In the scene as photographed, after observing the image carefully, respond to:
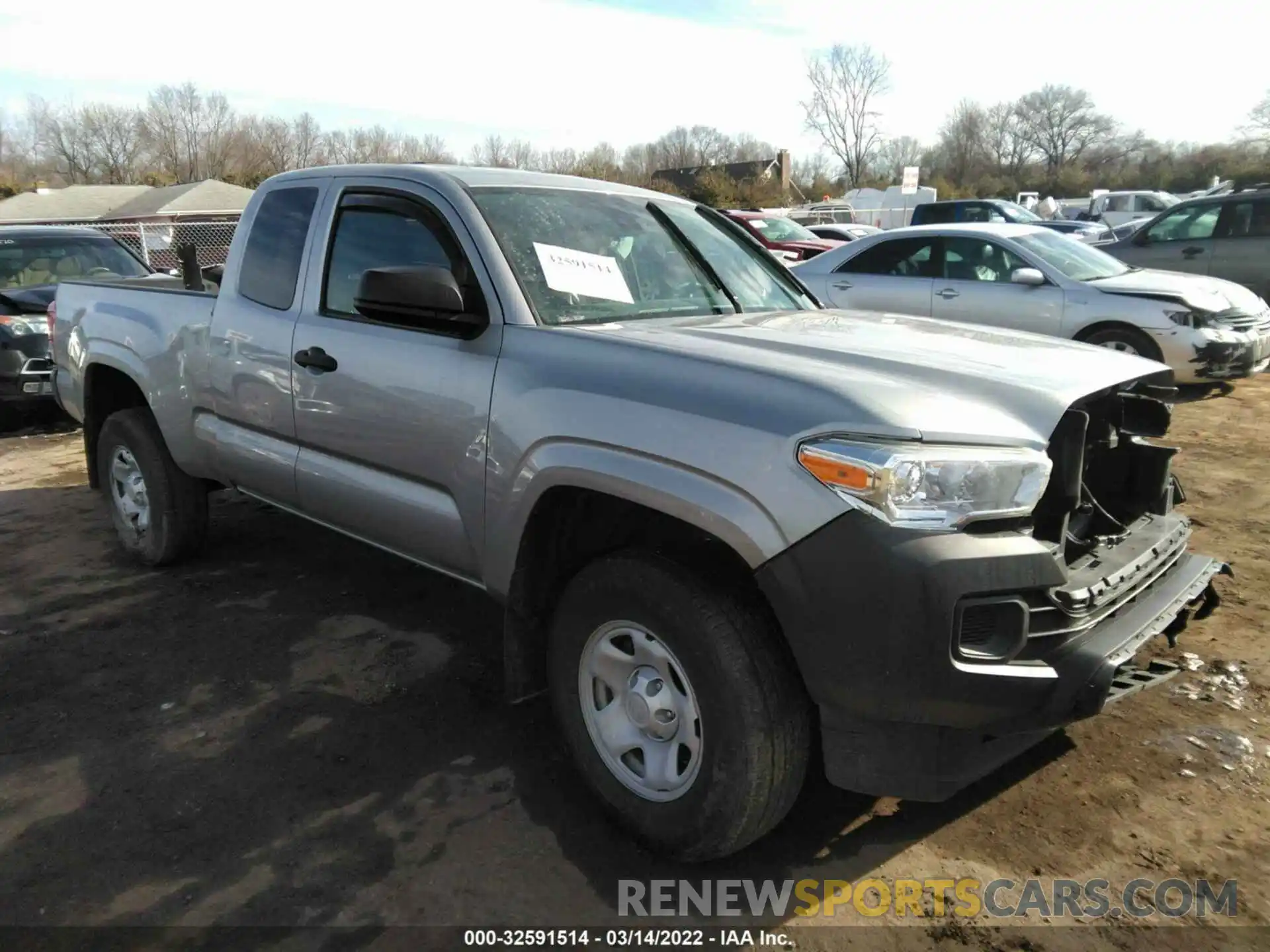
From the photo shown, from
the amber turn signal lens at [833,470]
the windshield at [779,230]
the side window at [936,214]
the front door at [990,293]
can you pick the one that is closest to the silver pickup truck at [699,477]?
the amber turn signal lens at [833,470]

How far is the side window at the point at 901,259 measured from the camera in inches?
364

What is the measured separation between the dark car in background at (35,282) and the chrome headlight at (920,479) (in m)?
8.16

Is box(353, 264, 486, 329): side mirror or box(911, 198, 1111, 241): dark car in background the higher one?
box(911, 198, 1111, 241): dark car in background

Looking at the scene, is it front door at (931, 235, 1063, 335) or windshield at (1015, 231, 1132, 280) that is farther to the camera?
windshield at (1015, 231, 1132, 280)

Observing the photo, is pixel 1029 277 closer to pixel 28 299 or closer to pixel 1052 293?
pixel 1052 293

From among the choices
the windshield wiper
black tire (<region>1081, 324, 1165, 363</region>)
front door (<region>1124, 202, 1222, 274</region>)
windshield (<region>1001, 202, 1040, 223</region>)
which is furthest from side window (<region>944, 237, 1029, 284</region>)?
windshield (<region>1001, 202, 1040, 223</region>)

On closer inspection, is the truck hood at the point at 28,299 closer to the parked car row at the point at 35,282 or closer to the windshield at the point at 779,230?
the parked car row at the point at 35,282

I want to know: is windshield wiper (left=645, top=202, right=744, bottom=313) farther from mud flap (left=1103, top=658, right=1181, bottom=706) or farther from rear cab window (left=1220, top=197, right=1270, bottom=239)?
rear cab window (left=1220, top=197, right=1270, bottom=239)

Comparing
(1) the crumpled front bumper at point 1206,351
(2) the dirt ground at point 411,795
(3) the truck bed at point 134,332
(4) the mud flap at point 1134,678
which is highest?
(3) the truck bed at point 134,332

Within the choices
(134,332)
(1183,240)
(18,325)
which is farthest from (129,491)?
(1183,240)

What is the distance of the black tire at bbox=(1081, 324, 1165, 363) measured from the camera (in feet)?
26.5

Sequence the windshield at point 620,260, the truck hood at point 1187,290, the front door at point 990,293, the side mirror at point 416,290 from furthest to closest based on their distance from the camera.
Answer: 1. the front door at point 990,293
2. the truck hood at point 1187,290
3. the windshield at point 620,260
4. the side mirror at point 416,290

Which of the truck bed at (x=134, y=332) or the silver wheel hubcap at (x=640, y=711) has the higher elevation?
the truck bed at (x=134, y=332)

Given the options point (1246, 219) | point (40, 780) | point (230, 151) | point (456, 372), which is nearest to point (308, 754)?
point (40, 780)
